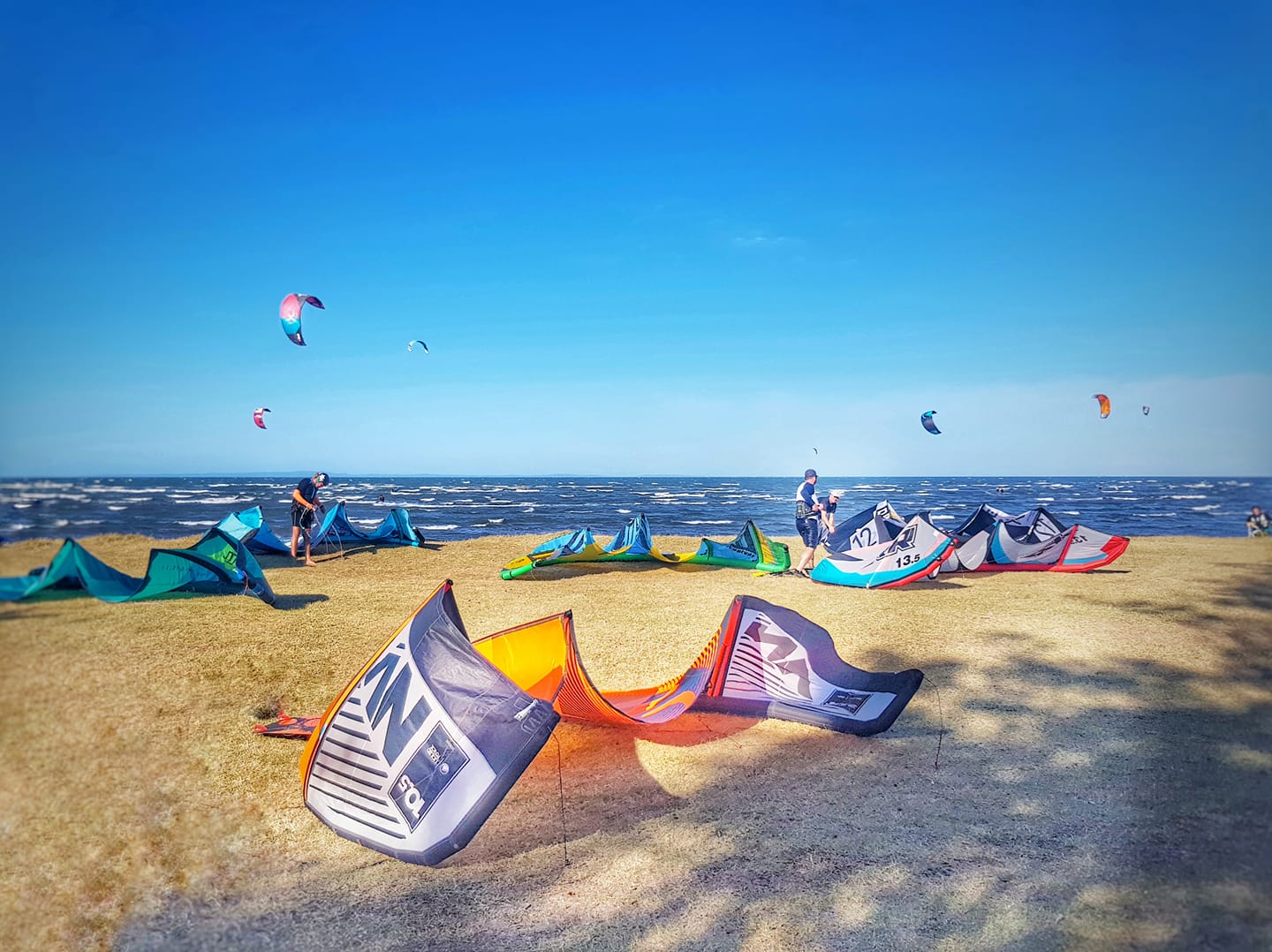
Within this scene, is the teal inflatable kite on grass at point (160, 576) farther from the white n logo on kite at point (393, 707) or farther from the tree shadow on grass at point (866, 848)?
the tree shadow on grass at point (866, 848)

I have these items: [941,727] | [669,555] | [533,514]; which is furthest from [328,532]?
[533,514]

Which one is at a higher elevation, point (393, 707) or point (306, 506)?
point (306, 506)

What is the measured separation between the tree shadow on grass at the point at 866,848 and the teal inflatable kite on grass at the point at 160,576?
149 centimetres

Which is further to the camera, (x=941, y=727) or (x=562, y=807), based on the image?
(x=941, y=727)

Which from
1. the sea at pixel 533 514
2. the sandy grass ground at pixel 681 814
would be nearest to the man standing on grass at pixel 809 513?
the sea at pixel 533 514

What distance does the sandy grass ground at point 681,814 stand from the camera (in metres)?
2.65

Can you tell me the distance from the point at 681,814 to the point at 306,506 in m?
10.1

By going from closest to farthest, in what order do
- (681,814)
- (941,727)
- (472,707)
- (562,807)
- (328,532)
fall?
(472,707) → (681,814) → (562,807) → (941,727) → (328,532)

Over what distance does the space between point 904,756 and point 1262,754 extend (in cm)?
233

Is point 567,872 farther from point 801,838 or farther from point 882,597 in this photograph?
point 882,597

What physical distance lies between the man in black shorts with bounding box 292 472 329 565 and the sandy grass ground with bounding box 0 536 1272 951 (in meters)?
6.03

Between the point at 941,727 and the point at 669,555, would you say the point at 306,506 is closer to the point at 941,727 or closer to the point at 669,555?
the point at 669,555

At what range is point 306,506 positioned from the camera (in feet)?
40.2

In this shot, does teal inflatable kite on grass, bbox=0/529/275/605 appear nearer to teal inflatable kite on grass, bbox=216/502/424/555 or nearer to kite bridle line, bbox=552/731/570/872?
kite bridle line, bbox=552/731/570/872
